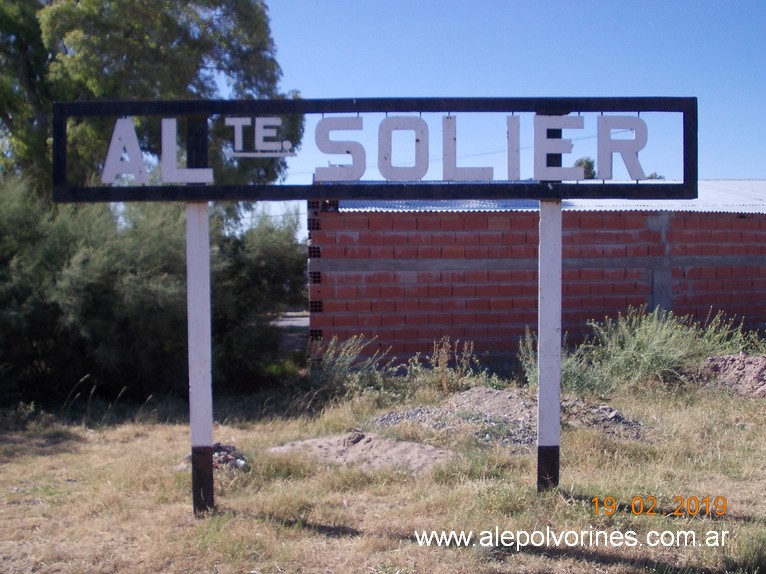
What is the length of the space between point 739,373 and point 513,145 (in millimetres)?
5543

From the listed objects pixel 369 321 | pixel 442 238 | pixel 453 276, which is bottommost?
pixel 369 321

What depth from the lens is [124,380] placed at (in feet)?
32.0

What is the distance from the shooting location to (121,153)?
17.1ft

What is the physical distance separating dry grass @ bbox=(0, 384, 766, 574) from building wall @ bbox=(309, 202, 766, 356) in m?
3.24

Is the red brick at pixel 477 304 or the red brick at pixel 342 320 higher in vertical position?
the red brick at pixel 477 304

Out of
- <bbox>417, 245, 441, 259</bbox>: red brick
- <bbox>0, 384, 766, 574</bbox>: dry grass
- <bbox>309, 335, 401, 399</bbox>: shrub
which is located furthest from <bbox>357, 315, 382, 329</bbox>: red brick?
<bbox>0, 384, 766, 574</bbox>: dry grass

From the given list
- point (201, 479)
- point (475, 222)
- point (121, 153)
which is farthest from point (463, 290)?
point (121, 153)

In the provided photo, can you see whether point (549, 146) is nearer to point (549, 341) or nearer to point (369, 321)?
point (549, 341)

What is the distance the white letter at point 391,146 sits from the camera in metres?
5.34

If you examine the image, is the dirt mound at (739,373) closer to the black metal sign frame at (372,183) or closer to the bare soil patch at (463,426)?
the bare soil patch at (463,426)

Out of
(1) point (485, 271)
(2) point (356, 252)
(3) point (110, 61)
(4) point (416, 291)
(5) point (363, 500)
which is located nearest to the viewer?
(5) point (363, 500)
